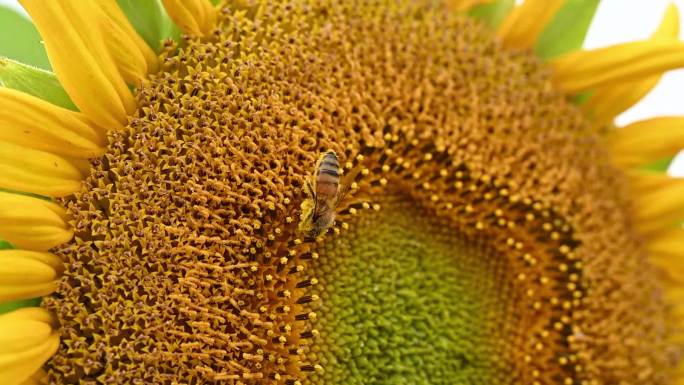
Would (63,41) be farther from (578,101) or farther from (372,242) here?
(578,101)

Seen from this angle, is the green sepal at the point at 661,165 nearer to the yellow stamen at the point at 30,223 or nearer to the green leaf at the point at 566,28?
the green leaf at the point at 566,28

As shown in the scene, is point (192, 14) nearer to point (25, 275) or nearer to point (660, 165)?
point (25, 275)

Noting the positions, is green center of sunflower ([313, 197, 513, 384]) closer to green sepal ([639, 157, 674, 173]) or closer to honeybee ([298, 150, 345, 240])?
honeybee ([298, 150, 345, 240])

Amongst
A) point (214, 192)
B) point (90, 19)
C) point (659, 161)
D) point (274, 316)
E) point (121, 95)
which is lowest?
point (274, 316)

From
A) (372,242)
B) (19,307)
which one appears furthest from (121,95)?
(372,242)

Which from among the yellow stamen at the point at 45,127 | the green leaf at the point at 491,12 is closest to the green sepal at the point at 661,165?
the green leaf at the point at 491,12

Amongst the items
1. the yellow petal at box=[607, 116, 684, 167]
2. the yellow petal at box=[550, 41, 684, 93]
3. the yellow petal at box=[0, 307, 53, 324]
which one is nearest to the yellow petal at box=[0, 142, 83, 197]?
the yellow petal at box=[0, 307, 53, 324]

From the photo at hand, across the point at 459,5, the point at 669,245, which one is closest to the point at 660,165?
the point at 669,245
